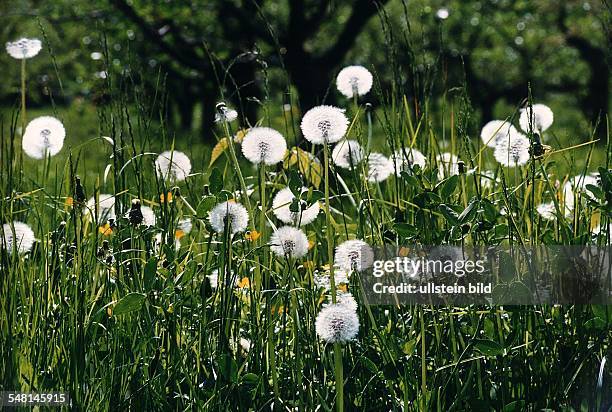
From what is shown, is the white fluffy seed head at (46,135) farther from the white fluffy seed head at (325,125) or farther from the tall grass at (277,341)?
the white fluffy seed head at (325,125)

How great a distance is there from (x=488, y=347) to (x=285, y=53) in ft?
3.81

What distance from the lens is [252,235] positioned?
184 centimetres

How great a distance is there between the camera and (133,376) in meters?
1.67

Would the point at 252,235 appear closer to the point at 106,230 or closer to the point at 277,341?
the point at 277,341

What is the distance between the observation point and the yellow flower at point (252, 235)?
1836 mm

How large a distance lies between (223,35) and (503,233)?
888cm

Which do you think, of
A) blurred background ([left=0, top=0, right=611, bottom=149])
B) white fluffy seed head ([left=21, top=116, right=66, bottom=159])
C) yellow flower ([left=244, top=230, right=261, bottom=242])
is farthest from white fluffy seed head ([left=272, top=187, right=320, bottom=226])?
white fluffy seed head ([left=21, top=116, right=66, bottom=159])

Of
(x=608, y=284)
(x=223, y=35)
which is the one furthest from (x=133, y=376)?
(x=223, y=35)

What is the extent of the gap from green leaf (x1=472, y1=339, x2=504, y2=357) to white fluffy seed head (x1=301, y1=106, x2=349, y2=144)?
1.44 feet

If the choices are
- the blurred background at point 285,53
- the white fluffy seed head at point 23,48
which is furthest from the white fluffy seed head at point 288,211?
the white fluffy seed head at point 23,48

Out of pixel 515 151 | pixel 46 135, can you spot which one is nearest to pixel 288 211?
pixel 515 151

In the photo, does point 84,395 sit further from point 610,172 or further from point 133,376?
point 610,172

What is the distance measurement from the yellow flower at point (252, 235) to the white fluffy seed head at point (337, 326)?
38cm

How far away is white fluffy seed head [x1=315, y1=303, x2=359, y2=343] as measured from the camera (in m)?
→ 1.48
